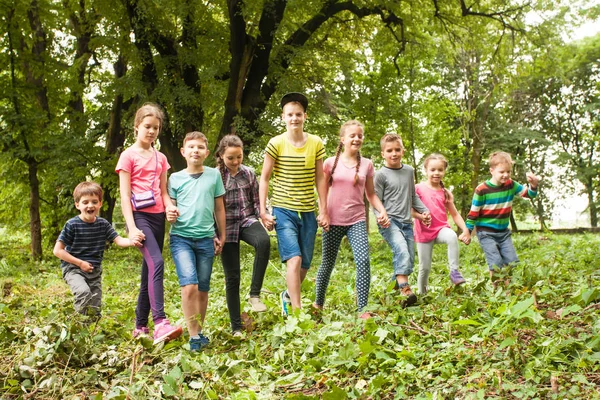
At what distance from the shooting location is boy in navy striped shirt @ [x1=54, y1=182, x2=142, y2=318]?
200 inches

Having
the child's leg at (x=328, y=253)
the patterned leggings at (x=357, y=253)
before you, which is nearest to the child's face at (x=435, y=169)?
the patterned leggings at (x=357, y=253)

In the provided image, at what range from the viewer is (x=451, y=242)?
5.77m

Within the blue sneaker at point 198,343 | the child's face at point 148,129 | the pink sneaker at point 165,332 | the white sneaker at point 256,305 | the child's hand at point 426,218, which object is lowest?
the blue sneaker at point 198,343

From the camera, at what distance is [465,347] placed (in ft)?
12.5

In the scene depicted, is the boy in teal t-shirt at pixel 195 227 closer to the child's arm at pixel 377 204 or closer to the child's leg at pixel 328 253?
the child's leg at pixel 328 253

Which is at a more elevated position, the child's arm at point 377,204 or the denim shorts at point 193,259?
the child's arm at point 377,204

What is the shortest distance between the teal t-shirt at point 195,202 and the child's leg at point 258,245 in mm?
375

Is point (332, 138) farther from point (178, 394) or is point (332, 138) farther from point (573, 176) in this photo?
point (573, 176)

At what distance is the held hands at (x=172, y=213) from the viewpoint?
4.54 metres

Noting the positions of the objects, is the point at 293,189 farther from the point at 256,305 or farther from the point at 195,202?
the point at 256,305

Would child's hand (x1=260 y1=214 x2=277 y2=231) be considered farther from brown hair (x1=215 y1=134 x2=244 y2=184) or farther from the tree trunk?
the tree trunk

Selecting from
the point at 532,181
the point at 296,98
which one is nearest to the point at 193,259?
the point at 296,98

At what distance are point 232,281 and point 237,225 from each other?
1.66ft

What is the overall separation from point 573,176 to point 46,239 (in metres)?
30.3
